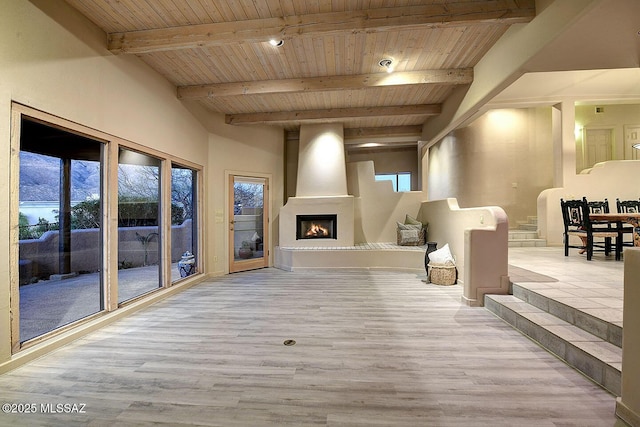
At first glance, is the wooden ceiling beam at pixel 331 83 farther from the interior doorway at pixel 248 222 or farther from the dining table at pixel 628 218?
the dining table at pixel 628 218

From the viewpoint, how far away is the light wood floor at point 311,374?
1602 millimetres

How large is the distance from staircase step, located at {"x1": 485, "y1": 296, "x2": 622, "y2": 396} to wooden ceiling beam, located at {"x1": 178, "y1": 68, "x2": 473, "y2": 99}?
3.09 metres

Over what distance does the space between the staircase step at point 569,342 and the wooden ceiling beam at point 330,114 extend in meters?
3.74

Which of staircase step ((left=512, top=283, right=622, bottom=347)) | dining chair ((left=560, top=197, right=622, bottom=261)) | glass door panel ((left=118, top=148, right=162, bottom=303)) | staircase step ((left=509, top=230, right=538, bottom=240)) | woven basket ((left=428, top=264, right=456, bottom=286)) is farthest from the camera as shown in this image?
staircase step ((left=509, top=230, right=538, bottom=240))

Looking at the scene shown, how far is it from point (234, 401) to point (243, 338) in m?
0.88

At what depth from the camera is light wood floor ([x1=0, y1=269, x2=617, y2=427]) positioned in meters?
1.60

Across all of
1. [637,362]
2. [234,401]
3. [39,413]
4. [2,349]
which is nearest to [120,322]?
[2,349]

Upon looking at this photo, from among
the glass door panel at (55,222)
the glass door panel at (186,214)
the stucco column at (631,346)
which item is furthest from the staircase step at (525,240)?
the glass door panel at (55,222)

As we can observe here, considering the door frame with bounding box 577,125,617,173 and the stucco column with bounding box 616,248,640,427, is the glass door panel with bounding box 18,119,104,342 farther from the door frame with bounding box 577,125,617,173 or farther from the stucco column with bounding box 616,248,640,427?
the door frame with bounding box 577,125,617,173

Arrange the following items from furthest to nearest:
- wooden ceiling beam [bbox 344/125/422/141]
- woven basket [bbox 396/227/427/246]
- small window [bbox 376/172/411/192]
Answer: small window [bbox 376/172/411/192], wooden ceiling beam [bbox 344/125/422/141], woven basket [bbox 396/227/427/246]

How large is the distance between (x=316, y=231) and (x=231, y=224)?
1869mm

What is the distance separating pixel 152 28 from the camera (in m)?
3.00

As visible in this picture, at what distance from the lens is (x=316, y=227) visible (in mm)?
6273

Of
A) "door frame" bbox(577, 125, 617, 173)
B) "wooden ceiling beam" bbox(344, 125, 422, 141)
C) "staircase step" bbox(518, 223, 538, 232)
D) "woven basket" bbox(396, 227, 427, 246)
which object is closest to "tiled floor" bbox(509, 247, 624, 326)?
"woven basket" bbox(396, 227, 427, 246)
